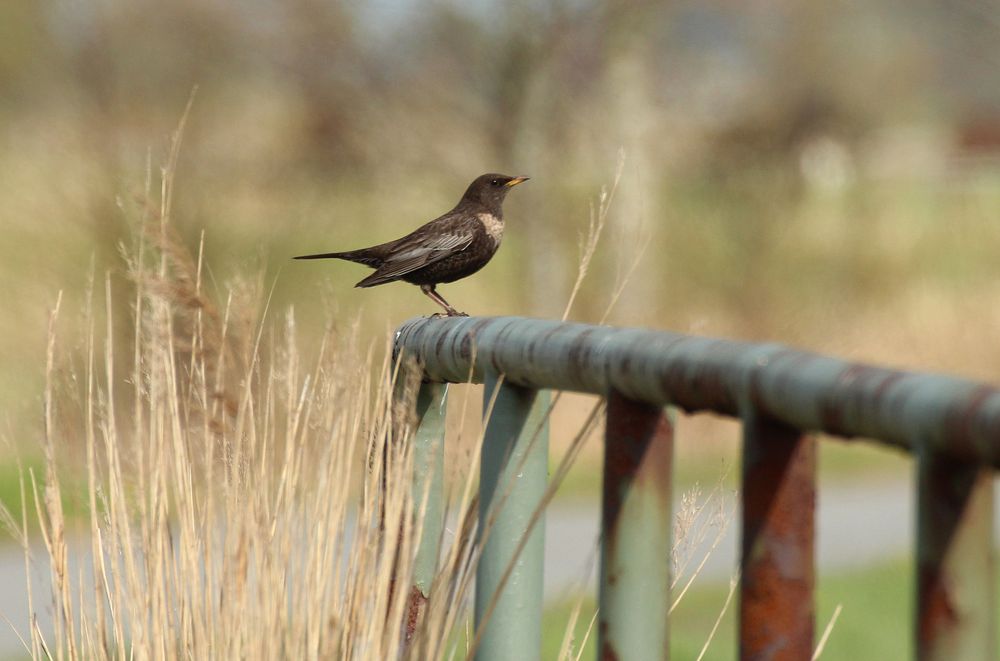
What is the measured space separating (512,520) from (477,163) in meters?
11.9

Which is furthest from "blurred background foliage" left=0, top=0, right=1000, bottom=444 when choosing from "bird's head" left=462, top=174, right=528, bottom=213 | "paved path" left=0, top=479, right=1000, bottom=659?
"bird's head" left=462, top=174, right=528, bottom=213

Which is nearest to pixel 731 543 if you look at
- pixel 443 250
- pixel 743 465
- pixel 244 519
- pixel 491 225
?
pixel 491 225

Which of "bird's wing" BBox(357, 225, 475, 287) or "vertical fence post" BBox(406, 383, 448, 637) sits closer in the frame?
"vertical fence post" BBox(406, 383, 448, 637)

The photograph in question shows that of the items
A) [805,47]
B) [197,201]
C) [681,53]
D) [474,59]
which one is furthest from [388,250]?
[805,47]

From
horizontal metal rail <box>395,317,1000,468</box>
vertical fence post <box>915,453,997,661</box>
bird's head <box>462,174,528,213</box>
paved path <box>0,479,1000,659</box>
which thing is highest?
bird's head <box>462,174,528,213</box>

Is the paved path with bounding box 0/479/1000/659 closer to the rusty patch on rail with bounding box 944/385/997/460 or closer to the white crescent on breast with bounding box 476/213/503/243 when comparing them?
the white crescent on breast with bounding box 476/213/503/243

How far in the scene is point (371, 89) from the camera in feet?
44.7

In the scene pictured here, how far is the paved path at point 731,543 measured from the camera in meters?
8.26

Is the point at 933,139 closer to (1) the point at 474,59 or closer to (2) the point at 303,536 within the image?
(1) the point at 474,59

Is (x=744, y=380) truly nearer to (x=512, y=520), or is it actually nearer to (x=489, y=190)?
(x=512, y=520)

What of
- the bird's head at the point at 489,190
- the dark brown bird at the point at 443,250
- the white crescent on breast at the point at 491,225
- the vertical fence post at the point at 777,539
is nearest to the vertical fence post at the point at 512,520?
the vertical fence post at the point at 777,539

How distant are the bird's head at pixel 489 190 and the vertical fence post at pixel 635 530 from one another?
4057 millimetres

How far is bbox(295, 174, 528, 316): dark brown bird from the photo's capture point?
17.6ft

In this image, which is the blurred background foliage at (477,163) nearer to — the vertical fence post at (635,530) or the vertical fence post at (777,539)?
the vertical fence post at (635,530)
